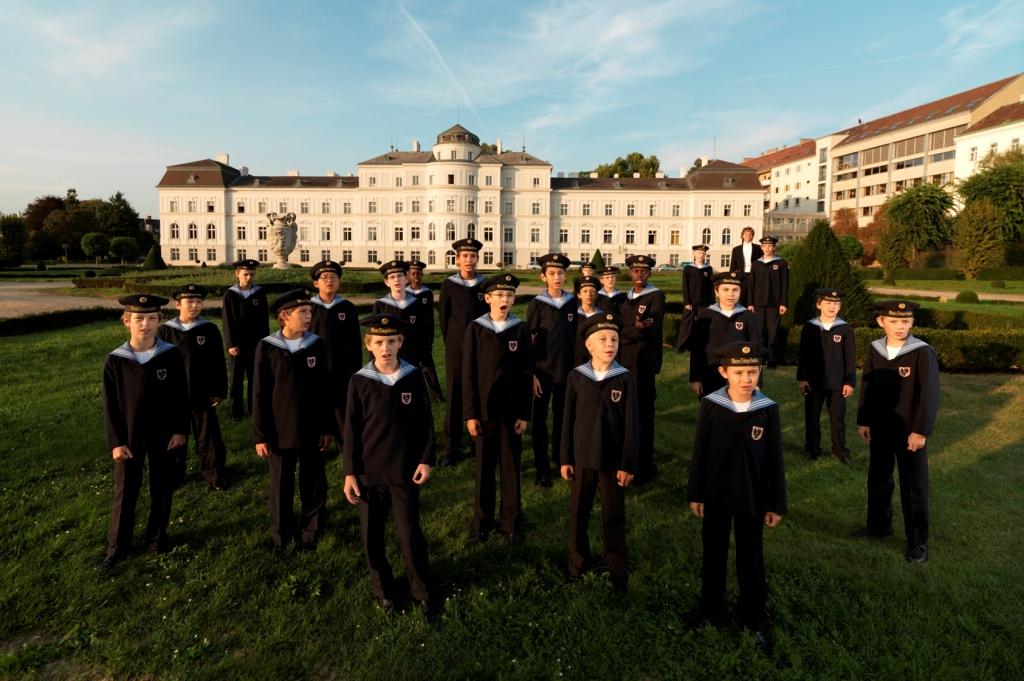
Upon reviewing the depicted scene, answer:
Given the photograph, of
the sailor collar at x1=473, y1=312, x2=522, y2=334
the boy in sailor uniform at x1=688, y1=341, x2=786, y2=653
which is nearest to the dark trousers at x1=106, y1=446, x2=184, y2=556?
the sailor collar at x1=473, y1=312, x2=522, y2=334

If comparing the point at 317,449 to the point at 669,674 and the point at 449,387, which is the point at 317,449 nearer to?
the point at 449,387

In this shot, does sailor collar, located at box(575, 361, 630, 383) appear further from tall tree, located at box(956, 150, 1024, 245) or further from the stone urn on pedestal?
tall tree, located at box(956, 150, 1024, 245)

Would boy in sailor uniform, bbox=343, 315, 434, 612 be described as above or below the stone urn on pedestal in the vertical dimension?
below

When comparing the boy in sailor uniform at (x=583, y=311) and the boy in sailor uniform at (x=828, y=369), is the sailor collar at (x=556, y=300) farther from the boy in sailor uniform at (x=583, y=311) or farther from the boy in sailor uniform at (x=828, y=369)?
the boy in sailor uniform at (x=828, y=369)

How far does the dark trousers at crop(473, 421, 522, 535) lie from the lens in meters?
4.87

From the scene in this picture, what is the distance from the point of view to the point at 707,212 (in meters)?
67.1

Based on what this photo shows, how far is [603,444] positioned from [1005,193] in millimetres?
50189

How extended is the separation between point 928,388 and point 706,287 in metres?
5.86

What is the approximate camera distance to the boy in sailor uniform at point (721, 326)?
6.54 metres

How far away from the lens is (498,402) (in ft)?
16.4

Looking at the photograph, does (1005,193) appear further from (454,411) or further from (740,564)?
(740,564)

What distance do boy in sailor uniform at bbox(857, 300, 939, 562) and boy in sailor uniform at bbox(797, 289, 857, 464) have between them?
163 centimetres

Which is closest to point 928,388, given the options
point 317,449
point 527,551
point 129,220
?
point 527,551

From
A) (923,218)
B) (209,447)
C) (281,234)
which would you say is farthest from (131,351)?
(923,218)
